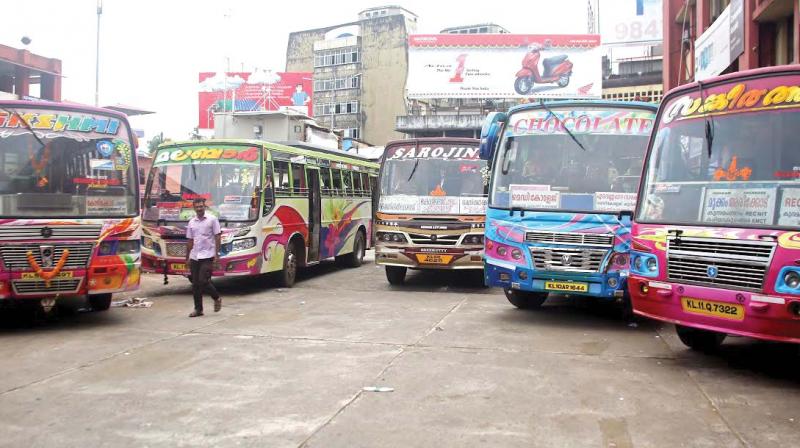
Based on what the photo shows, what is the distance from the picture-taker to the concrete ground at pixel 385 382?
4703mm

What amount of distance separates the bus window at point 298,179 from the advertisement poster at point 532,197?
5.46 metres

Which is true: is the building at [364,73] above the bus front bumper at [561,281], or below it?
above

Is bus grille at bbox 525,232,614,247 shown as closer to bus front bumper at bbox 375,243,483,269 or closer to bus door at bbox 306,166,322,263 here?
bus front bumper at bbox 375,243,483,269

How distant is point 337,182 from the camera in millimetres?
16094

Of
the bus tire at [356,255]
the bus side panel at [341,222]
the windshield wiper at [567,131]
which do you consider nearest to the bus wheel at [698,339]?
the windshield wiper at [567,131]

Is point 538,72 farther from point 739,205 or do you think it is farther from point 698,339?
point 739,205

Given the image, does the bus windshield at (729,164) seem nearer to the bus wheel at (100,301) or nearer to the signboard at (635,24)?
the bus wheel at (100,301)

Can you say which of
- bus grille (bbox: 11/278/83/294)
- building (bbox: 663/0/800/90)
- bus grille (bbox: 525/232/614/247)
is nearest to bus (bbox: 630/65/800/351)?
bus grille (bbox: 525/232/614/247)

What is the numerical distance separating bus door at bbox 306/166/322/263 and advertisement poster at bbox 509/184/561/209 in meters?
6.10

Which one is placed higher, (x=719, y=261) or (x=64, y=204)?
(x=64, y=204)

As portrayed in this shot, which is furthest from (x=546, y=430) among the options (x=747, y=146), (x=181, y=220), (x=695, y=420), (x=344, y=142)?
(x=344, y=142)

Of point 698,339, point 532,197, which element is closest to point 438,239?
point 532,197

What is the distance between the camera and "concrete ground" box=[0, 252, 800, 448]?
4.70 meters

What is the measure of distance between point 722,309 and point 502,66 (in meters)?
38.7
